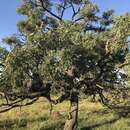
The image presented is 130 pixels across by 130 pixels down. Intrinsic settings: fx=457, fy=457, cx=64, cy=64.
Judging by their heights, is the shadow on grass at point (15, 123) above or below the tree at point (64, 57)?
below

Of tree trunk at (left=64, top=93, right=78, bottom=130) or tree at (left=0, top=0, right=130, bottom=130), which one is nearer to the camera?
tree at (left=0, top=0, right=130, bottom=130)

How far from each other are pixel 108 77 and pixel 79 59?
10.8ft

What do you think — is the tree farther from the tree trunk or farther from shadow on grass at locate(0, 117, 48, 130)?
shadow on grass at locate(0, 117, 48, 130)

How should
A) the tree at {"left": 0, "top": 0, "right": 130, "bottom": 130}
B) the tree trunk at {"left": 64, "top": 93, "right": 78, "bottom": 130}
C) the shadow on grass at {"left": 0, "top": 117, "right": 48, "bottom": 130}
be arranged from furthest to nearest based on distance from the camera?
the shadow on grass at {"left": 0, "top": 117, "right": 48, "bottom": 130} → the tree trunk at {"left": 64, "top": 93, "right": 78, "bottom": 130} → the tree at {"left": 0, "top": 0, "right": 130, "bottom": 130}

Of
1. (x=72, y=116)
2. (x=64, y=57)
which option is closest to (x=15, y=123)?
(x=72, y=116)

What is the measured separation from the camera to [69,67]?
18.3m

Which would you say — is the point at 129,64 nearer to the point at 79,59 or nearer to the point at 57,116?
the point at 79,59

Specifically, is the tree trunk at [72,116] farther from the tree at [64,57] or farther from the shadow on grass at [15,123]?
the shadow on grass at [15,123]

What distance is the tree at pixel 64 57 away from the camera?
17.8 meters

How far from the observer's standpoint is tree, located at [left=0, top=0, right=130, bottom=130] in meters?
17.8

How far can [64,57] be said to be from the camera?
17.6 meters

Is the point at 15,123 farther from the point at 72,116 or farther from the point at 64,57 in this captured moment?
the point at 64,57

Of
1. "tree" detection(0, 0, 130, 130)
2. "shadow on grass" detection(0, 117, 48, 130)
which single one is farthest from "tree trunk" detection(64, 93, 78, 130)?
"shadow on grass" detection(0, 117, 48, 130)

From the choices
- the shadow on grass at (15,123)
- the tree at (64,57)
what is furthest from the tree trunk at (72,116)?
the shadow on grass at (15,123)
